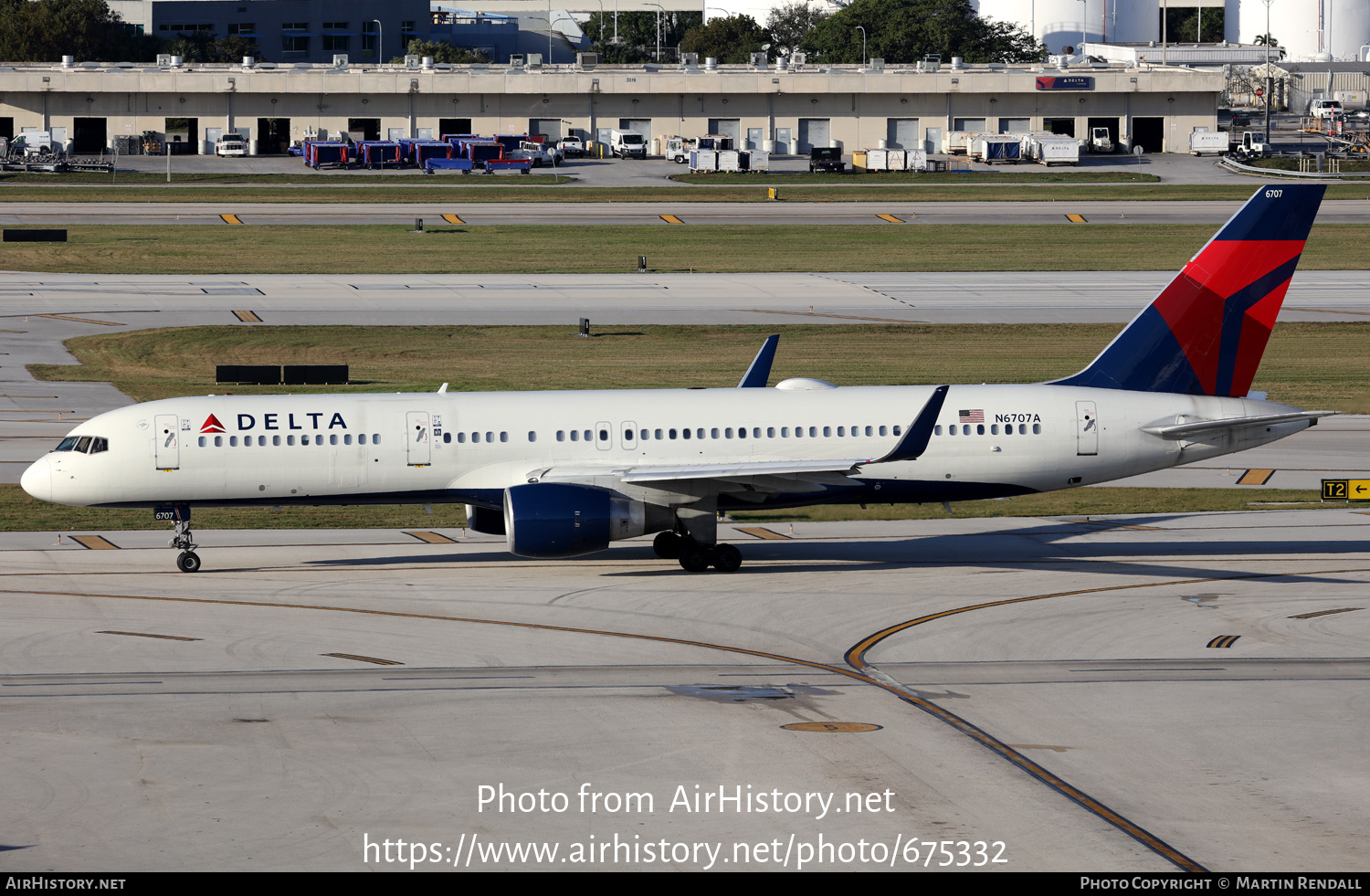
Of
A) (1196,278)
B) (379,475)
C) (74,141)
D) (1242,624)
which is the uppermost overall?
(74,141)

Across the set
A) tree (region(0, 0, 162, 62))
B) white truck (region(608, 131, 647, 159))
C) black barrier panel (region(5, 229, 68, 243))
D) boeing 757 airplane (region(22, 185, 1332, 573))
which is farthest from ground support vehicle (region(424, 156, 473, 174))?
boeing 757 airplane (region(22, 185, 1332, 573))

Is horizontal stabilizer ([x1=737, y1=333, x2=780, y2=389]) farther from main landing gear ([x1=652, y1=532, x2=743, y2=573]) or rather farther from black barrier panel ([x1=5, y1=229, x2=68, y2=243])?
black barrier panel ([x1=5, y1=229, x2=68, y2=243])

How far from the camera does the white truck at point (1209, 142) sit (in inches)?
5782

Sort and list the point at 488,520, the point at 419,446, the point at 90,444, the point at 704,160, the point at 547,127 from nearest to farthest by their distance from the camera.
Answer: the point at 90,444
the point at 419,446
the point at 488,520
the point at 704,160
the point at 547,127

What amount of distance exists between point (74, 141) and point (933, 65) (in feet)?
283

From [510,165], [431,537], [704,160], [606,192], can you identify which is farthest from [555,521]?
[510,165]

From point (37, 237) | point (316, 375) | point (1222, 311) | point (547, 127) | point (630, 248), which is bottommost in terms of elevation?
point (316, 375)

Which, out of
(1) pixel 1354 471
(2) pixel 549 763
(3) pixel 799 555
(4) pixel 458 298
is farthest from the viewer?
(4) pixel 458 298

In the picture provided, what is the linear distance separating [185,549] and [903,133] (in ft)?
418

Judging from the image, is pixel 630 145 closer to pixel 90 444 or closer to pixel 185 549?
pixel 185 549

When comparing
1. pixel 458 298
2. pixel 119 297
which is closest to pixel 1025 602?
pixel 458 298

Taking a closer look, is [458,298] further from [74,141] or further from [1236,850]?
[74,141]

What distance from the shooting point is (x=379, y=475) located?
115 feet

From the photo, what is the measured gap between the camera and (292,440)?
34906 mm
